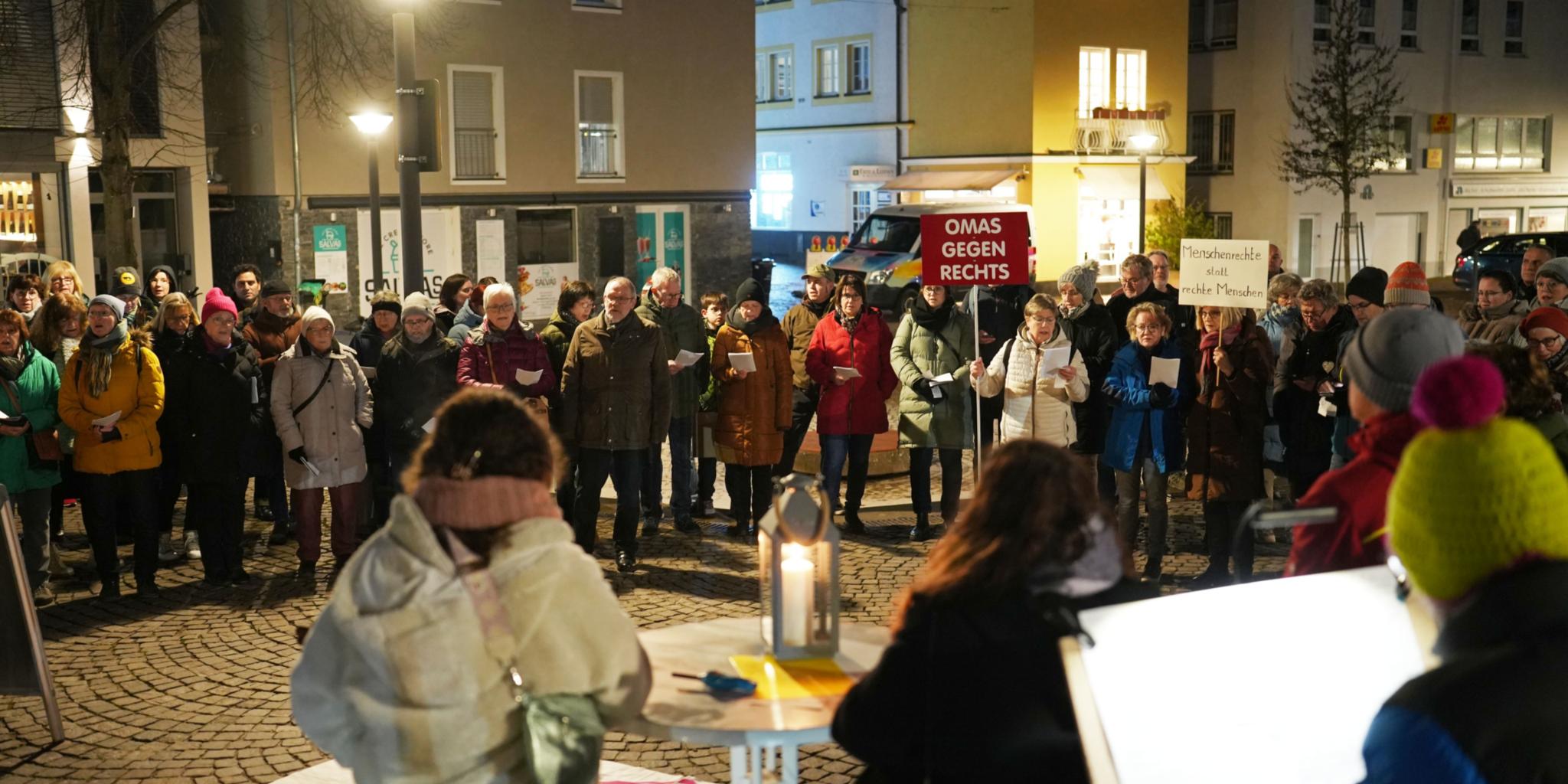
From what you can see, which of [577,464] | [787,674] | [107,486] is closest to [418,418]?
[577,464]

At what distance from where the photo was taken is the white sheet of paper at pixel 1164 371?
30.9ft

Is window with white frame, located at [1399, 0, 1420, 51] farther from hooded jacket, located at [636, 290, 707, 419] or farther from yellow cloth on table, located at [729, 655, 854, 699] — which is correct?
yellow cloth on table, located at [729, 655, 854, 699]

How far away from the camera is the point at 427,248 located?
28484 mm

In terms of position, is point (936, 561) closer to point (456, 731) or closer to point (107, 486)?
point (456, 731)

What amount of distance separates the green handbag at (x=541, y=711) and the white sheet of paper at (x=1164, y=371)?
249 inches

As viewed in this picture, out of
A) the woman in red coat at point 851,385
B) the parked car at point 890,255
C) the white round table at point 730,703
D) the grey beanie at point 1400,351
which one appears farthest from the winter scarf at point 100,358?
the parked car at point 890,255

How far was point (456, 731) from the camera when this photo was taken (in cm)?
363

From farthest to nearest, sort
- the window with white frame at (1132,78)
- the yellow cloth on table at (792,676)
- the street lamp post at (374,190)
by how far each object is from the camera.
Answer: the window with white frame at (1132,78)
the street lamp post at (374,190)
the yellow cloth on table at (792,676)

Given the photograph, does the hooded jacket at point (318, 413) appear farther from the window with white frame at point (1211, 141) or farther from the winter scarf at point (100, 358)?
the window with white frame at point (1211, 141)

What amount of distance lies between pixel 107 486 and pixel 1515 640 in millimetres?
8692

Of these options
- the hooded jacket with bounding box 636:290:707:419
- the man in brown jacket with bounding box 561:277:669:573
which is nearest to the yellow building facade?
the hooded jacket with bounding box 636:290:707:419

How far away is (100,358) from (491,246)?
20275 mm

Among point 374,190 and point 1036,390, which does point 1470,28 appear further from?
point 1036,390

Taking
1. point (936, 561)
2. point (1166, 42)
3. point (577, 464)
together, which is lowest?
point (577, 464)
